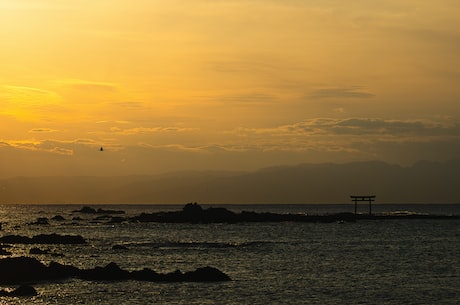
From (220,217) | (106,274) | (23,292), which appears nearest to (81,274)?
(106,274)

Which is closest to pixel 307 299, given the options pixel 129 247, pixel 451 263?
pixel 451 263

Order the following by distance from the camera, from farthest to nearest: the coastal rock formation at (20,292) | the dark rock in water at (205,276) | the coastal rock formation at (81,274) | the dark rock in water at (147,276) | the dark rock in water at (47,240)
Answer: the dark rock in water at (47,240) → the dark rock in water at (147,276) → the coastal rock formation at (81,274) → the dark rock in water at (205,276) → the coastal rock formation at (20,292)

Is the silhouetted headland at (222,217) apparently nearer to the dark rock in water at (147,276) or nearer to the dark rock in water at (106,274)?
the dark rock in water at (106,274)

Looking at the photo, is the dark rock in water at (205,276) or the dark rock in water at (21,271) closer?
the dark rock in water at (21,271)

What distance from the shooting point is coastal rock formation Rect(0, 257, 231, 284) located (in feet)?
208

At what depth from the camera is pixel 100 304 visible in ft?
177

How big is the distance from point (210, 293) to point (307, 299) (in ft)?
22.4

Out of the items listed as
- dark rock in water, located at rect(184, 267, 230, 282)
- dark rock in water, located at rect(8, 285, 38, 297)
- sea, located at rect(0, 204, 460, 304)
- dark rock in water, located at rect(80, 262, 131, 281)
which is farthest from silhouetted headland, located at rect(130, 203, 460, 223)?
dark rock in water, located at rect(8, 285, 38, 297)

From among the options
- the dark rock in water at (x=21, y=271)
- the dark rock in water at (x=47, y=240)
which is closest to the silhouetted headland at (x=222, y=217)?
the dark rock in water at (x=47, y=240)

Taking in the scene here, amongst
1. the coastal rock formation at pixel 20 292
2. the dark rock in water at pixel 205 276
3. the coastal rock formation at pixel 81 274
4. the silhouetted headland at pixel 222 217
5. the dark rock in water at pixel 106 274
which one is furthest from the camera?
the silhouetted headland at pixel 222 217

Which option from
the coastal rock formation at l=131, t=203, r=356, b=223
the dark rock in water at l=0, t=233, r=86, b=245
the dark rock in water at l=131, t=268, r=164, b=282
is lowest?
the dark rock in water at l=131, t=268, r=164, b=282

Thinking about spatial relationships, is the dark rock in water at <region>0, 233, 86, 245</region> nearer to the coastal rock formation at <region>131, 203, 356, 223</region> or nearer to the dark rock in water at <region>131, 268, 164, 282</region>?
the dark rock in water at <region>131, 268, 164, 282</region>

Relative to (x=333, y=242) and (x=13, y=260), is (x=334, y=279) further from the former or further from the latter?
(x=333, y=242)

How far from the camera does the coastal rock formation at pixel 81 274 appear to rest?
63.4 meters
